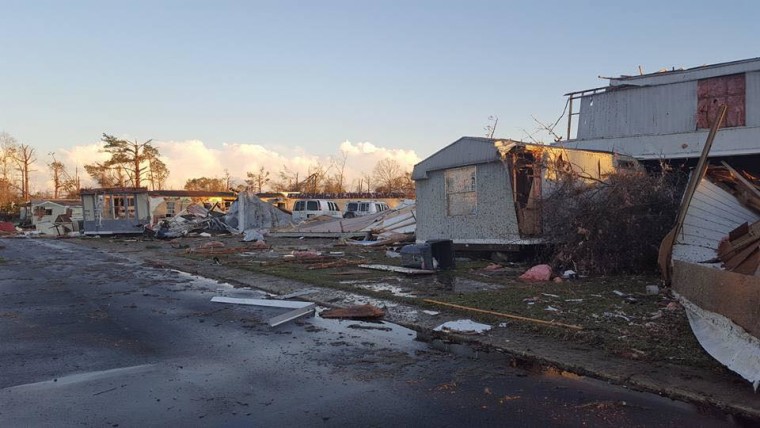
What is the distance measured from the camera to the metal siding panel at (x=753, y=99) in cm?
1792

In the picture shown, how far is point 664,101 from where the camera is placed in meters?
19.9

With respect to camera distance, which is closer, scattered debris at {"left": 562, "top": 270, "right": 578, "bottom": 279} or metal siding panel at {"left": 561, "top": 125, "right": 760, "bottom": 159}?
scattered debris at {"left": 562, "top": 270, "right": 578, "bottom": 279}

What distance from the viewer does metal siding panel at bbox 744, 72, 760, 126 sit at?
17.9 m

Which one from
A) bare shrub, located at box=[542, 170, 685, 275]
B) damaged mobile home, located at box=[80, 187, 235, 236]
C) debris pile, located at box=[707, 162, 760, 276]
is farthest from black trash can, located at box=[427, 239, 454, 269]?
damaged mobile home, located at box=[80, 187, 235, 236]

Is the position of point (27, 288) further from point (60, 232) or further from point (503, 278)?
point (60, 232)

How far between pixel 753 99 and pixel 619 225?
11005 millimetres

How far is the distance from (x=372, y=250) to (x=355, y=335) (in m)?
12.6

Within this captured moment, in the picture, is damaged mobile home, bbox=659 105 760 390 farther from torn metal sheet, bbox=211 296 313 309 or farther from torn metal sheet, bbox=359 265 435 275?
torn metal sheet, bbox=211 296 313 309

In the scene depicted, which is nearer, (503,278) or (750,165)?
(503,278)

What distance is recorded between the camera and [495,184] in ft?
47.0

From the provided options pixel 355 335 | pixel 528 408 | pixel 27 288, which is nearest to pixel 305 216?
pixel 27 288

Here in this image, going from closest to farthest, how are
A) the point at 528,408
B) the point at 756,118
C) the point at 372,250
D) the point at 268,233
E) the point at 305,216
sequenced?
the point at 528,408 → the point at 756,118 → the point at 372,250 → the point at 268,233 → the point at 305,216

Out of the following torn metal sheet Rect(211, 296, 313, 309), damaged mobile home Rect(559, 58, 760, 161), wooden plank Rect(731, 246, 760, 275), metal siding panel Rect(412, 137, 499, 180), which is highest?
damaged mobile home Rect(559, 58, 760, 161)

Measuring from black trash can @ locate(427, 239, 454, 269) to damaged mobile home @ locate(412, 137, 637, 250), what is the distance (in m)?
1.90
